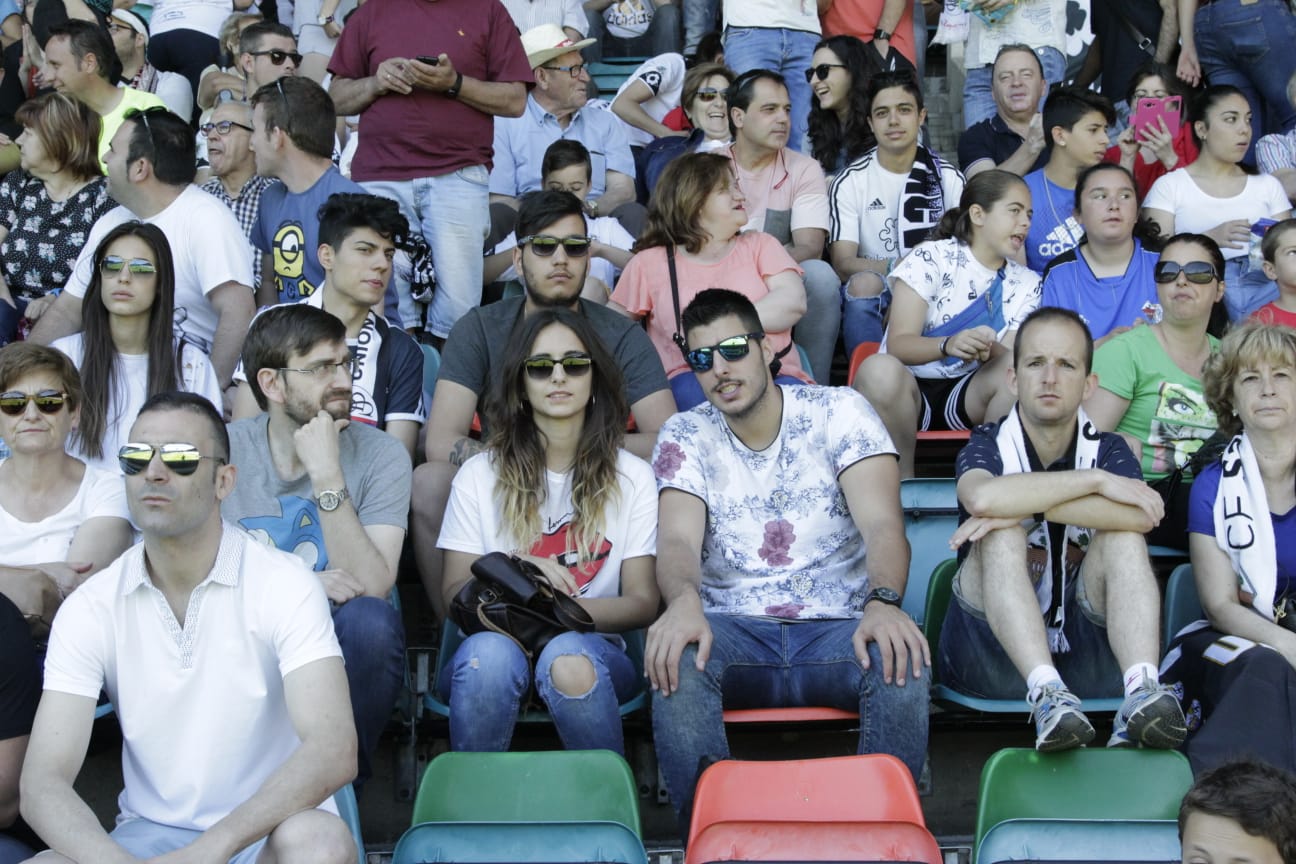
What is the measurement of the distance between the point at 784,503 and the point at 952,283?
1.70 m

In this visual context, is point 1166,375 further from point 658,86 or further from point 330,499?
point 658,86

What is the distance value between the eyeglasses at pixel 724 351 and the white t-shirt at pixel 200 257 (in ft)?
6.06

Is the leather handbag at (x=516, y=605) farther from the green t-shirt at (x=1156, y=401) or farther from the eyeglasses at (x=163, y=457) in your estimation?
the green t-shirt at (x=1156, y=401)

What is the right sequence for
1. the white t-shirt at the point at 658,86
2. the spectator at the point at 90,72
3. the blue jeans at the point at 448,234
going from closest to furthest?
the blue jeans at the point at 448,234, the spectator at the point at 90,72, the white t-shirt at the point at 658,86

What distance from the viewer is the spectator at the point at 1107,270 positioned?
5.25 meters

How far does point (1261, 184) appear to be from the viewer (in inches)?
241

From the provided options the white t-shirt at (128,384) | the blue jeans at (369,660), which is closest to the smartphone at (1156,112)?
the white t-shirt at (128,384)

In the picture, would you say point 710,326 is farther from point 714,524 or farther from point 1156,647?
point 1156,647

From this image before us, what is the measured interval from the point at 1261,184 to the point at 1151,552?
2478 mm

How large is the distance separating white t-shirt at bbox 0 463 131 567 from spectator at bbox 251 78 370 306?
5.01 feet

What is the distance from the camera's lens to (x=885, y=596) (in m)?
3.58

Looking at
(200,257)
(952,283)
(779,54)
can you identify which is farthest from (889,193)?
(200,257)

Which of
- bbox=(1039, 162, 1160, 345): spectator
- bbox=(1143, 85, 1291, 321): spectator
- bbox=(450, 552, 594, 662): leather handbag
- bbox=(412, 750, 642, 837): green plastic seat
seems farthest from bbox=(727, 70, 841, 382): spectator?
bbox=(412, 750, 642, 837): green plastic seat

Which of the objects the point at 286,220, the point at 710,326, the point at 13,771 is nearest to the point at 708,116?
the point at 286,220
